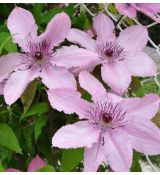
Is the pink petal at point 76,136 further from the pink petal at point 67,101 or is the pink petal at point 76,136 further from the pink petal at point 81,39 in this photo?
the pink petal at point 81,39

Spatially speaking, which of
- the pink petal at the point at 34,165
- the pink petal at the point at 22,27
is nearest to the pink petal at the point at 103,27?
the pink petal at the point at 22,27

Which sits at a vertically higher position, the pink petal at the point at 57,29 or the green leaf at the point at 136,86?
the pink petal at the point at 57,29

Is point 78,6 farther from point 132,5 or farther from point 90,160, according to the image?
point 90,160

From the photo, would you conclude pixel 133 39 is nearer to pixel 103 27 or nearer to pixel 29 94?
pixel 103 27

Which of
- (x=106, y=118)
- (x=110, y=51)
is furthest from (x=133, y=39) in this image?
(x=106, y=118)

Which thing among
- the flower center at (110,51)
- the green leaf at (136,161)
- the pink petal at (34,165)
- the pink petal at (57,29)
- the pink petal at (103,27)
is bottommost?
the green leaf at (136,161)

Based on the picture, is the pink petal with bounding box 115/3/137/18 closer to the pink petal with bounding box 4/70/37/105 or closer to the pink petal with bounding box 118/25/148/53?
the pink petal with bounding box 118/25/148/53
